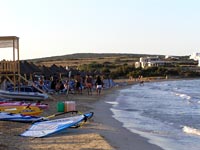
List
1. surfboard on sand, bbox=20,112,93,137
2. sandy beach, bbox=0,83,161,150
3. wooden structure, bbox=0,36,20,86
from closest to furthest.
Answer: sandy beach, bbox=0,83,161,150 → surfboard on sand, bbox=20,112,93,137 → wooden structure, bbox=0,36,20,86

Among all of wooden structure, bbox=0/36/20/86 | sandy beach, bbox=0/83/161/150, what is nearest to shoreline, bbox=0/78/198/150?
sandy beach, bbox=0/83/161/150

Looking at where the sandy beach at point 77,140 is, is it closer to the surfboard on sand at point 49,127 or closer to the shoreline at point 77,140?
the shoreline at point 77,140

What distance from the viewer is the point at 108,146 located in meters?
9.45

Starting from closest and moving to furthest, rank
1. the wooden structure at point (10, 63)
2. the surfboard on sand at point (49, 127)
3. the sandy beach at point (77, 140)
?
1. the sandy beach at point (77, 140)
2. the surfboard on sand at point (49, 127)
3. the wooden structure at point (10, 63)

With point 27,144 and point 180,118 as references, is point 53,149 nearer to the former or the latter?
point 27,144

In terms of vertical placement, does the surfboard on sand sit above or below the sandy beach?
above

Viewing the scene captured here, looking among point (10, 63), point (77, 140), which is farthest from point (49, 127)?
point (10, 63)

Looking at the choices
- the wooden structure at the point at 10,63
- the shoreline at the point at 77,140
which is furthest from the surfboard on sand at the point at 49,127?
the wooden structure at the point at 10,63

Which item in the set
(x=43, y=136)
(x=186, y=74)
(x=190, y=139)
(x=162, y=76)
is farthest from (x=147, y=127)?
(x=186, y=74)

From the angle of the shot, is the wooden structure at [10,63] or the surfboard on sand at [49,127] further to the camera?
the wooden structure at [10,63]

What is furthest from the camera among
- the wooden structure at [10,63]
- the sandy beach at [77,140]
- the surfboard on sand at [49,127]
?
the wooden structure at [10,63]

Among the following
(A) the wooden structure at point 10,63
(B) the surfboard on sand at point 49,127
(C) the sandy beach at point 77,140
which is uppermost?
(A) the wooden structure at point 10,63

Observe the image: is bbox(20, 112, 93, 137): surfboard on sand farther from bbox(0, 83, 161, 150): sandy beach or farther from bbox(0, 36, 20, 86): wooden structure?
bbox(0, 36, 20, 86): wooden structure

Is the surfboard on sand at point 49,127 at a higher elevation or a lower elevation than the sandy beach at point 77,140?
higher
